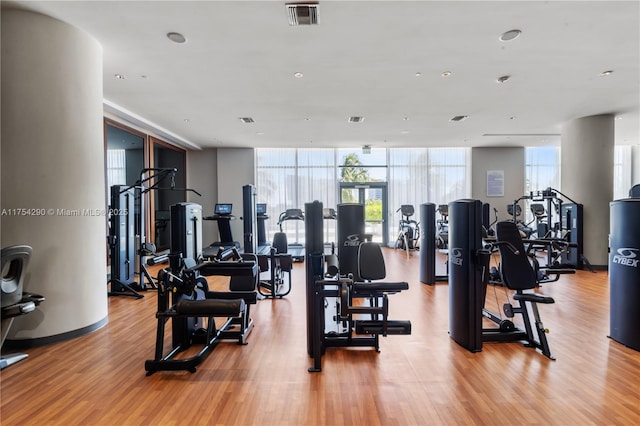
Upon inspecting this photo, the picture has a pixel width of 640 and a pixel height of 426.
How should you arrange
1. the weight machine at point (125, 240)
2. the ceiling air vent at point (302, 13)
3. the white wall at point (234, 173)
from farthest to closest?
the white wall at point (234, 173)
the weight machine at point (125, 240)
the ceiling air vent at point (302, 13)

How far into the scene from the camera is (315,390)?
2393mm

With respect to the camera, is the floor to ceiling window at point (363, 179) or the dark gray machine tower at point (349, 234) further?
the floor to ceiling window at point (363, 179)

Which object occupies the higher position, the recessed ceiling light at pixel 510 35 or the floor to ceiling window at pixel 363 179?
the recessed ceiling light at pixel 510 35

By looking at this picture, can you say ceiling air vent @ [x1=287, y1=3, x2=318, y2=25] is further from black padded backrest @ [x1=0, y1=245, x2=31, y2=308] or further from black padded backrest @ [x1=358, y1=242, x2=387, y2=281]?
black padded backrest @ [x1=0, y1=245, x2=31, y2=308]

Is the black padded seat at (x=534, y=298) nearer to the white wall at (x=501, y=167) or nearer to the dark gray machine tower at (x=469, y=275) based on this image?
the dark gray machine tower at (x=469, y=275)

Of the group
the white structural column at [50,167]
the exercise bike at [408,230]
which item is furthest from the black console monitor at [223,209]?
the exercise bike at [408,230]

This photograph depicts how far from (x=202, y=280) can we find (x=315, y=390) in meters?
1.62

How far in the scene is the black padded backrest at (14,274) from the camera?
2619 millimetres

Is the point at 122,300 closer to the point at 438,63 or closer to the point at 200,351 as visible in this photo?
the point at 200,351

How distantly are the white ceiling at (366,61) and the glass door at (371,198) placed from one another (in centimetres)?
321

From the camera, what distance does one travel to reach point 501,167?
9.97 metres

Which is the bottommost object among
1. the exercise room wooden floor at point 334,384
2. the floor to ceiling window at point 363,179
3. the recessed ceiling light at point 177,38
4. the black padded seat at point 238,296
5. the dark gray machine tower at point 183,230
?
the exercise room wooden floor at point 334,384

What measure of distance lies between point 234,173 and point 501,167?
337 inches

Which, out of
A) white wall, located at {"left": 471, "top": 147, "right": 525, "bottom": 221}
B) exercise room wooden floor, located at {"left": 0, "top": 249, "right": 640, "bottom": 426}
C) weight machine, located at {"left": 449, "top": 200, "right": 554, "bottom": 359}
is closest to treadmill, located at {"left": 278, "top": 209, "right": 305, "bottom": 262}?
exercise room wooden floor, located at {"left": 0, "top": 249, "right": 640, "bottom": 426}
